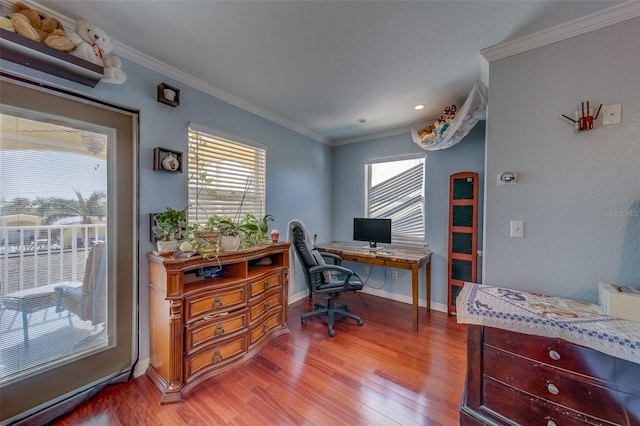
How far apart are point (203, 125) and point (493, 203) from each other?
2571 millimetres

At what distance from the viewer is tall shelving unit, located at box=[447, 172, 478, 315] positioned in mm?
2742

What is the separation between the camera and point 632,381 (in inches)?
40.3

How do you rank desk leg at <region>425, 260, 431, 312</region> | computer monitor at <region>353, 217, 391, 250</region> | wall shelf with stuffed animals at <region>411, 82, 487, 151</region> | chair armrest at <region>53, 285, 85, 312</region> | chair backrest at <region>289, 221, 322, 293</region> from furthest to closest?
computer monitor at <region>353, 217, 391, 250</region>, desk leg at <region>425, 260, 431, 312</region>, chair backrest at <region>289, 221, 322, 293</region>, wall shelf with stuffed animals at <region>411, 82, 487, 151</region>, chair armrest at <region>53, 285, 85, 312</region>

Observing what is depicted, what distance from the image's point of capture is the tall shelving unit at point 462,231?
9.00 ft

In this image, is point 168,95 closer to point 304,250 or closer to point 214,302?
point 214,302

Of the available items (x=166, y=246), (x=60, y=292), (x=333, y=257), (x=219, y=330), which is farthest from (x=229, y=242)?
(x=333, y=257)

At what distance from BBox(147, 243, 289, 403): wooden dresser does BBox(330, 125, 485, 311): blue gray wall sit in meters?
1.84

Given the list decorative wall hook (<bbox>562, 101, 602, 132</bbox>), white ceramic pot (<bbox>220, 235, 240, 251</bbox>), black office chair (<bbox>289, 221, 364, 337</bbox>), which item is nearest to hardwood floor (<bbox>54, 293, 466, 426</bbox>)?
black office chair (<bbox>289, 221, 364, 337</bbox>)

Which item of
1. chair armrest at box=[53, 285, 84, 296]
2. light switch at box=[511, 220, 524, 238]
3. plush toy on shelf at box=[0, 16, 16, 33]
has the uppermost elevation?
plush toy on shelf at box=[0, 16, 16, 33]

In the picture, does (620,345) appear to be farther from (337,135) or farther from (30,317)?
(337,135)

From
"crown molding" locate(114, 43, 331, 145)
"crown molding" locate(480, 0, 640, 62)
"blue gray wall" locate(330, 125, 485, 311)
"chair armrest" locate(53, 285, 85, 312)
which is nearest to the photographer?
"crown molding" locate(480, 0, 640, 62)

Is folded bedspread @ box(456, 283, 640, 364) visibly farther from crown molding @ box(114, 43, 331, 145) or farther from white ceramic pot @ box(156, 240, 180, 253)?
crown molding @ box(114, 43, 331, 145)

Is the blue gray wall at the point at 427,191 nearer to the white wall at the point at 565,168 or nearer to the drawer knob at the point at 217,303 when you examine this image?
the white wall at the point at 565,168

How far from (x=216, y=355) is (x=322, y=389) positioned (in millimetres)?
853
